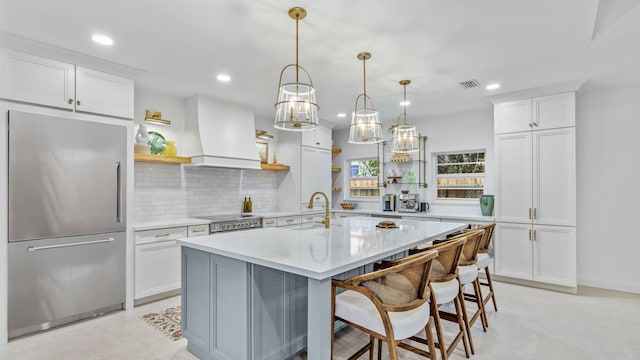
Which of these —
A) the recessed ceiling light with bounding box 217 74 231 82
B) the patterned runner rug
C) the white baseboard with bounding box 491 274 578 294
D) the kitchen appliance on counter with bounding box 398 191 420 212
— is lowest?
the patterned runner rug

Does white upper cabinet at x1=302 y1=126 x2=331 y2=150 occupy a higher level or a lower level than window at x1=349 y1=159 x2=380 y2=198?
higher

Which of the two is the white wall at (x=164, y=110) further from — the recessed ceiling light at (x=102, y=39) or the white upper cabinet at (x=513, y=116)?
the white upper cabinet at (x=513, y=116)

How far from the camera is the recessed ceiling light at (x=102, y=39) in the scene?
2.72 m

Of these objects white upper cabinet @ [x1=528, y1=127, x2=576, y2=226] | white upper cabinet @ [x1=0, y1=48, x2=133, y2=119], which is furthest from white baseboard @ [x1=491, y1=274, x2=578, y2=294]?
white upper cabinet @ [x1=0, y1=48, x2=133, y2=119]

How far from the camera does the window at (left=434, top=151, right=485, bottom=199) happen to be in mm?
5383

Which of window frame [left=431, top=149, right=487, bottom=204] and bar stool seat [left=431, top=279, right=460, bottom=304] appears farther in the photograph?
window frame [left=431, top=149, right=487, bottom=204]

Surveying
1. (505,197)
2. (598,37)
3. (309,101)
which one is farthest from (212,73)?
(505,197)

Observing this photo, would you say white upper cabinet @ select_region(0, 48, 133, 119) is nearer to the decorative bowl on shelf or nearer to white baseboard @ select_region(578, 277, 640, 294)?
the decorative bowl on shelf

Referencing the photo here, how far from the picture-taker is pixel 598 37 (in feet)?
9.05

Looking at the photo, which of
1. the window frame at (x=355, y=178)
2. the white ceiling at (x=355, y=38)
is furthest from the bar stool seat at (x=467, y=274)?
the window frame at (x=355, y=178)

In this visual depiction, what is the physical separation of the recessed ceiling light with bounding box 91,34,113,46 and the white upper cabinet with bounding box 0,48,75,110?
60 cm

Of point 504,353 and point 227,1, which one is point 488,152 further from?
point 227,1

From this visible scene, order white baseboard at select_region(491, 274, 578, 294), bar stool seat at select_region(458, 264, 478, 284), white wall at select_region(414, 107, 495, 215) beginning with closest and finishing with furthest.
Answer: bar stool seat at select_region(458, 264, 478, 284), white baseboard at select_region(491, 274, 578, 294), white wall at select_region(414, 107, 495, 215)

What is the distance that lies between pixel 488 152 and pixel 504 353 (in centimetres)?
346
